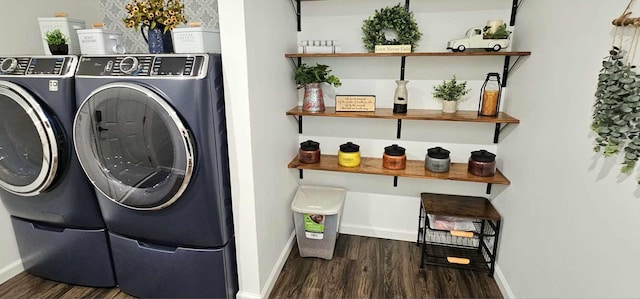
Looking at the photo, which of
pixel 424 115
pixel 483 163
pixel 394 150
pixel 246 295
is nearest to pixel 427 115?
pixel 424 115

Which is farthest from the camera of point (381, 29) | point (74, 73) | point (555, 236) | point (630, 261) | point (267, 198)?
point (381, 29)

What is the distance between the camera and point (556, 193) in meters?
1.41

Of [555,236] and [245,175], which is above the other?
[245,175]

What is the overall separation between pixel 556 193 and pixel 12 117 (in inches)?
105

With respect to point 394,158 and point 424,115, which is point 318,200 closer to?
point 394,158

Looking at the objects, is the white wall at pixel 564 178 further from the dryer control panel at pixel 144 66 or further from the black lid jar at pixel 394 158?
the dryer control panel at pixel 144 66

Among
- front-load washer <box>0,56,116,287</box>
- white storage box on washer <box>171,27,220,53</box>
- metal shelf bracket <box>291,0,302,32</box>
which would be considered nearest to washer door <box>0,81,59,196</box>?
front-load washer <box>0,56,116,287</box>

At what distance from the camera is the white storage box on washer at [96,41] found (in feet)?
5.37

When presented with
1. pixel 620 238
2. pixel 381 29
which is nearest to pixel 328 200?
pixel 381 29

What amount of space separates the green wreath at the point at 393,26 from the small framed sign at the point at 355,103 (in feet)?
1.07

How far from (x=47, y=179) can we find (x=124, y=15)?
1.27m

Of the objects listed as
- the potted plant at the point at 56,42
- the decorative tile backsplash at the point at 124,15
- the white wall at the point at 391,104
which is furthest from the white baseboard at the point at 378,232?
the potted plant at the point at 56,42

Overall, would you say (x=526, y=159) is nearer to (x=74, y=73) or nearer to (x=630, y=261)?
(x=630, y=261)

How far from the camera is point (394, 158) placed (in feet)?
6.74
